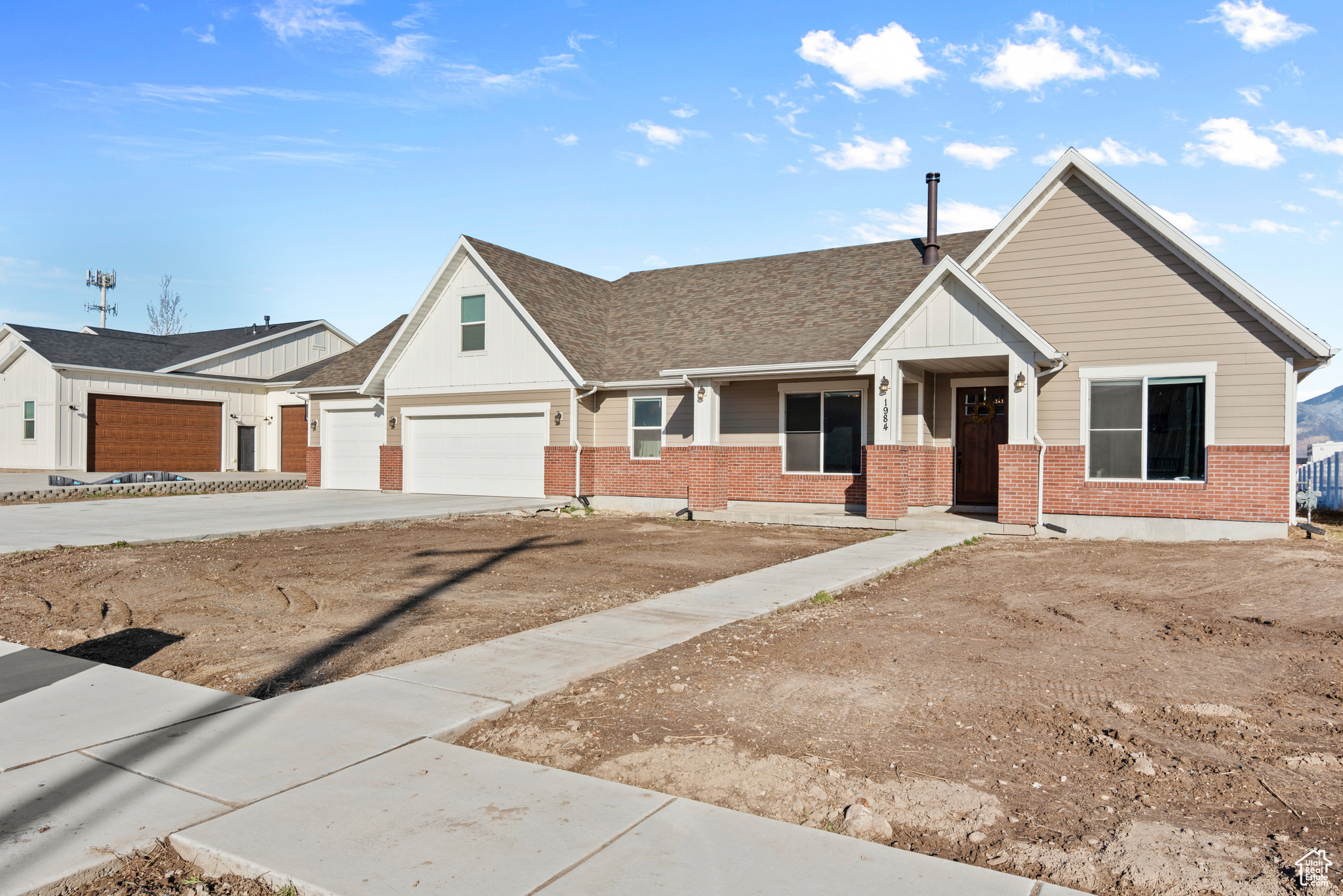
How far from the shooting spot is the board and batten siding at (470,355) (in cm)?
2092

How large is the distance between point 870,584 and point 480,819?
270 inches

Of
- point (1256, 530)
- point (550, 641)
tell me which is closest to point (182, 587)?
point (550, 641)

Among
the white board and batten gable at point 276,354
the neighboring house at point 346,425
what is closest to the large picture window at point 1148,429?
the neighboring house at point 346,425

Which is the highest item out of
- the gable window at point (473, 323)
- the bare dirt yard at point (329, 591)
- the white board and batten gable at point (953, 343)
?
the gable window at point (473, 323)

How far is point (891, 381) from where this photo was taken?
15.6 m

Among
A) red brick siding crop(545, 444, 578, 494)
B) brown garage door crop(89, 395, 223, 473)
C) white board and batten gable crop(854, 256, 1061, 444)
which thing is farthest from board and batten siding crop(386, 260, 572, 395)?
brown garage door crop(89, 395, 223, 473)

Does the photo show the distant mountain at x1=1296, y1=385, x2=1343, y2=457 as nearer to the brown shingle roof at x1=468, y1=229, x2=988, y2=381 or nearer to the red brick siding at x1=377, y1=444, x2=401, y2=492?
the brown shingle roof at x1=468, y1=229, x2=988, y2=381

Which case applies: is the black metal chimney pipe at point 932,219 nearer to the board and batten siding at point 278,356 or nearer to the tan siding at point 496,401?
the tan siding at point 496,401

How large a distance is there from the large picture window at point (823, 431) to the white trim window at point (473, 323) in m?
8.12

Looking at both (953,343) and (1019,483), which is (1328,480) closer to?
(1019,483)

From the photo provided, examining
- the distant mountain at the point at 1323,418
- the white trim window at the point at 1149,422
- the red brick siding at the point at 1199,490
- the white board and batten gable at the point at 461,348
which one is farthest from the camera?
the distant mountain at the point at 1323,418

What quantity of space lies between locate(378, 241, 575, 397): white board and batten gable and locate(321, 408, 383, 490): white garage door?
152 centimetres

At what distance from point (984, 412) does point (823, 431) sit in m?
3.16

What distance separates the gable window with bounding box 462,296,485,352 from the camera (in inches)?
856
